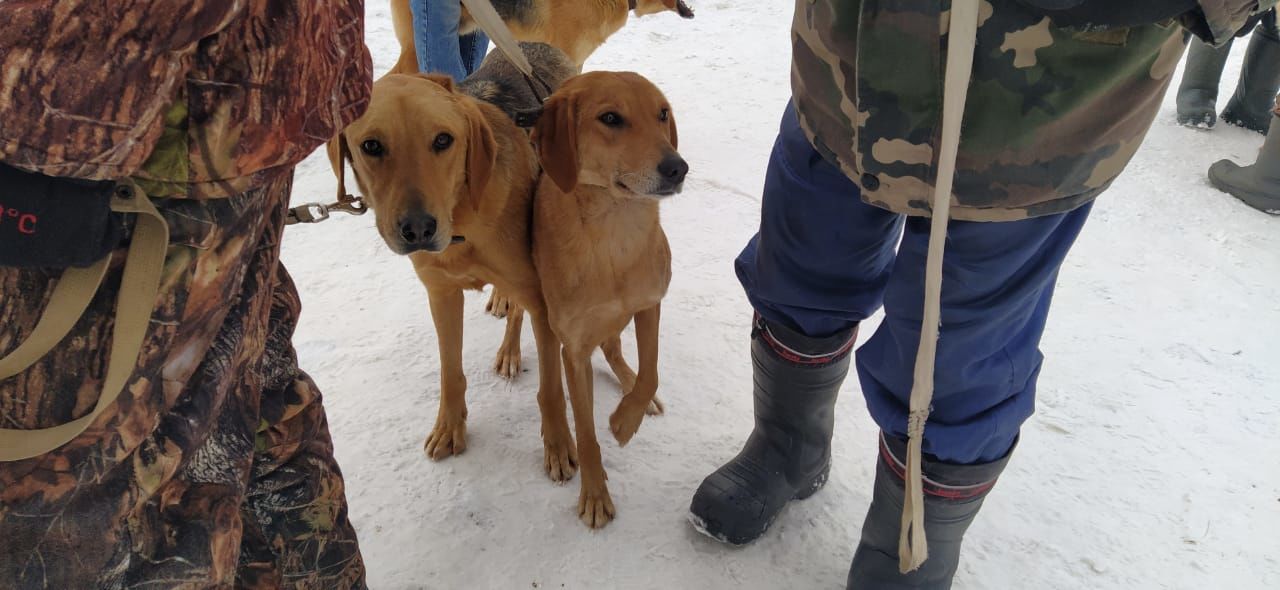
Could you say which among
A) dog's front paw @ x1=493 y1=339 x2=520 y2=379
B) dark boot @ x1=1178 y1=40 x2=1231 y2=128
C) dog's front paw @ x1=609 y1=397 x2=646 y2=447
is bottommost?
dog's front paw @ x1=493 y1=339 x2=520 y2=379

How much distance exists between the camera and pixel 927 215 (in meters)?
1.24

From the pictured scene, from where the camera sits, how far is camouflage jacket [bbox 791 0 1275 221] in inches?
41.7

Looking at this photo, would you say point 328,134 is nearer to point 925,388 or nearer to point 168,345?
point 168,345

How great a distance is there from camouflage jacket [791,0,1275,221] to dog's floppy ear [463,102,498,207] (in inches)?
32.5

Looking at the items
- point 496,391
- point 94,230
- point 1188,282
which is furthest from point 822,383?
point 1188,282

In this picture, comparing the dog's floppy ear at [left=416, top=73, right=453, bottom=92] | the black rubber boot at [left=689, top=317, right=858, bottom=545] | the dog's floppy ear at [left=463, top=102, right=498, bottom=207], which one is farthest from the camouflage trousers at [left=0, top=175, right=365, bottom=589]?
the black rubber boot at [left=689, top=317, right=858, bottom=545]

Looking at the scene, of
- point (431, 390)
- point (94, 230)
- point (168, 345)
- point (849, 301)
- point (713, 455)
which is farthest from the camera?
point (431, 390)

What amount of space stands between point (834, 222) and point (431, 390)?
1.47m

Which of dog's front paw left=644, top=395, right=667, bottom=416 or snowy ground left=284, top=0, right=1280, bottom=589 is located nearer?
snowy ground left=284, top=0, right=1280, bottom=589

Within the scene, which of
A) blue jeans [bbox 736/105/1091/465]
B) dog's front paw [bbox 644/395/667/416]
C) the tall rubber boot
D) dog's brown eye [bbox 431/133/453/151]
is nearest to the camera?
blue jeans [bbox 736/105/1091/465]

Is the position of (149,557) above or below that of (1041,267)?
below

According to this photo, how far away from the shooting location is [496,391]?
2.52 meters

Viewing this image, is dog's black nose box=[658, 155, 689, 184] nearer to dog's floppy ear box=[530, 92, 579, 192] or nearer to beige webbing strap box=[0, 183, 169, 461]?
dog's floppy ear box=[530, 92, 579, 192]

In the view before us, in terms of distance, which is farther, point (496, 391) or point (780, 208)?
point (496, 391)
